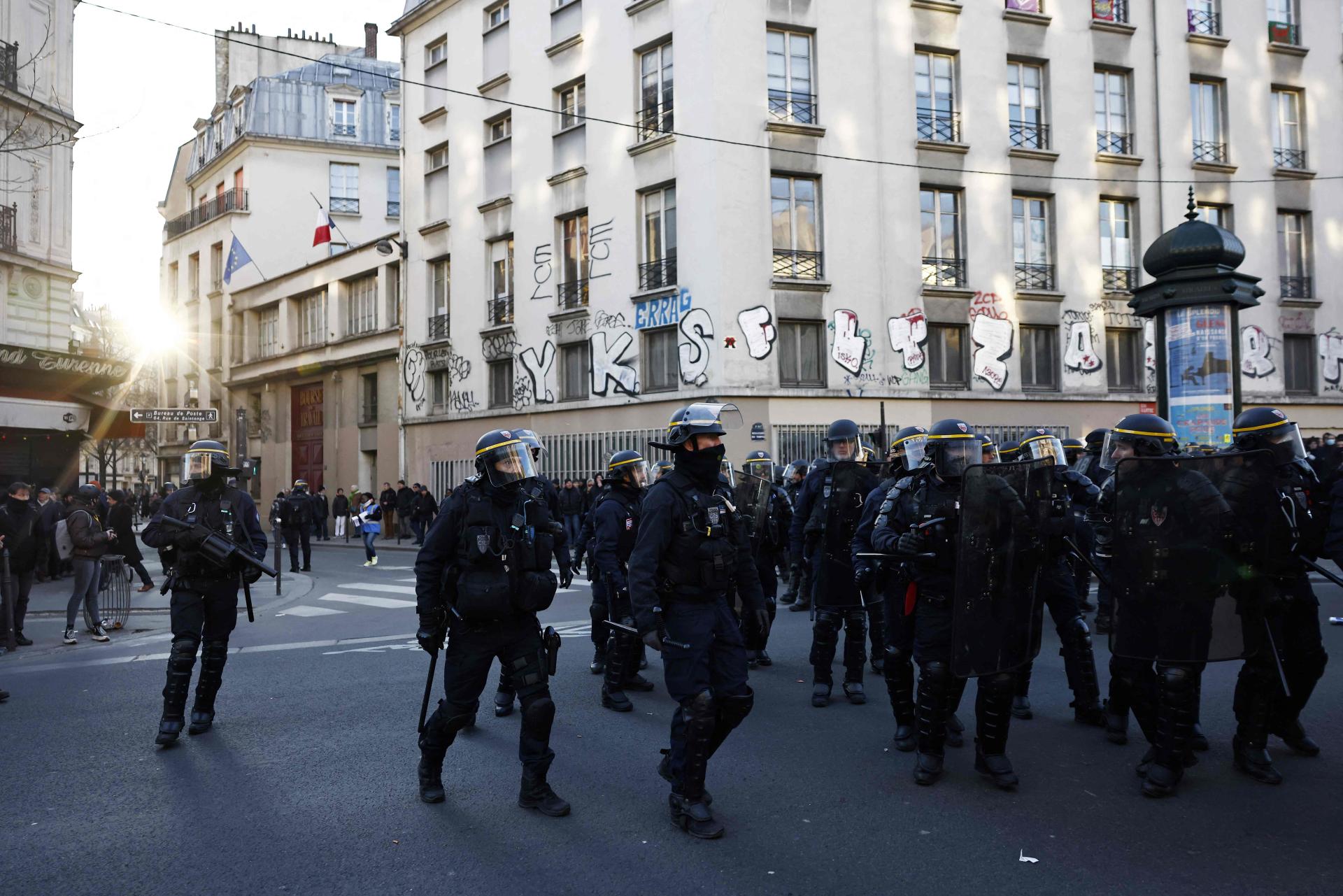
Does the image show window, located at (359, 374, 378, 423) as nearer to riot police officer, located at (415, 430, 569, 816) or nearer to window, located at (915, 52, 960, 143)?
window, located at (915, 52, 960, 143)

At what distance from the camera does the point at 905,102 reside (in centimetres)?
2211

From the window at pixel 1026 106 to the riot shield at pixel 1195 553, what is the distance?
805 inches

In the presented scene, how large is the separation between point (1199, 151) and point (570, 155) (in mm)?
15654

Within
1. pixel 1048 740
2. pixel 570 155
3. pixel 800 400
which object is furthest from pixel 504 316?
pixel 1048 740

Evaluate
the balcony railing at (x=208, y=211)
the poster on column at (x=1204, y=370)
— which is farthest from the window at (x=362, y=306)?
the poster on column at (x=1204, y=370)

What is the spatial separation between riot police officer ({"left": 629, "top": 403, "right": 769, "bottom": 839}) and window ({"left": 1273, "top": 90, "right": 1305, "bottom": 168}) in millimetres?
26637

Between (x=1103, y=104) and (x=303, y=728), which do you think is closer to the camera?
(x=303, y=728)

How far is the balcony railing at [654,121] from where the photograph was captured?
22000 mm

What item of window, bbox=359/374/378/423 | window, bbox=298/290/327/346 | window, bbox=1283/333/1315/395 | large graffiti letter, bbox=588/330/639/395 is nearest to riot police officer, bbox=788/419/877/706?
large graffiti letter, bbox=588/330/639/395

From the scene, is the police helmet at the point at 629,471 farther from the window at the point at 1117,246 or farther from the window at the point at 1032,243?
the window at the point at 1117,246

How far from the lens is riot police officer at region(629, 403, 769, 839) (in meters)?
4.45

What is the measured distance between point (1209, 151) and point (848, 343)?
11407 millimetres

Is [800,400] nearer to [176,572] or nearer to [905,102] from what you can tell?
[905,102]

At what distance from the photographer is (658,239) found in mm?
22375
